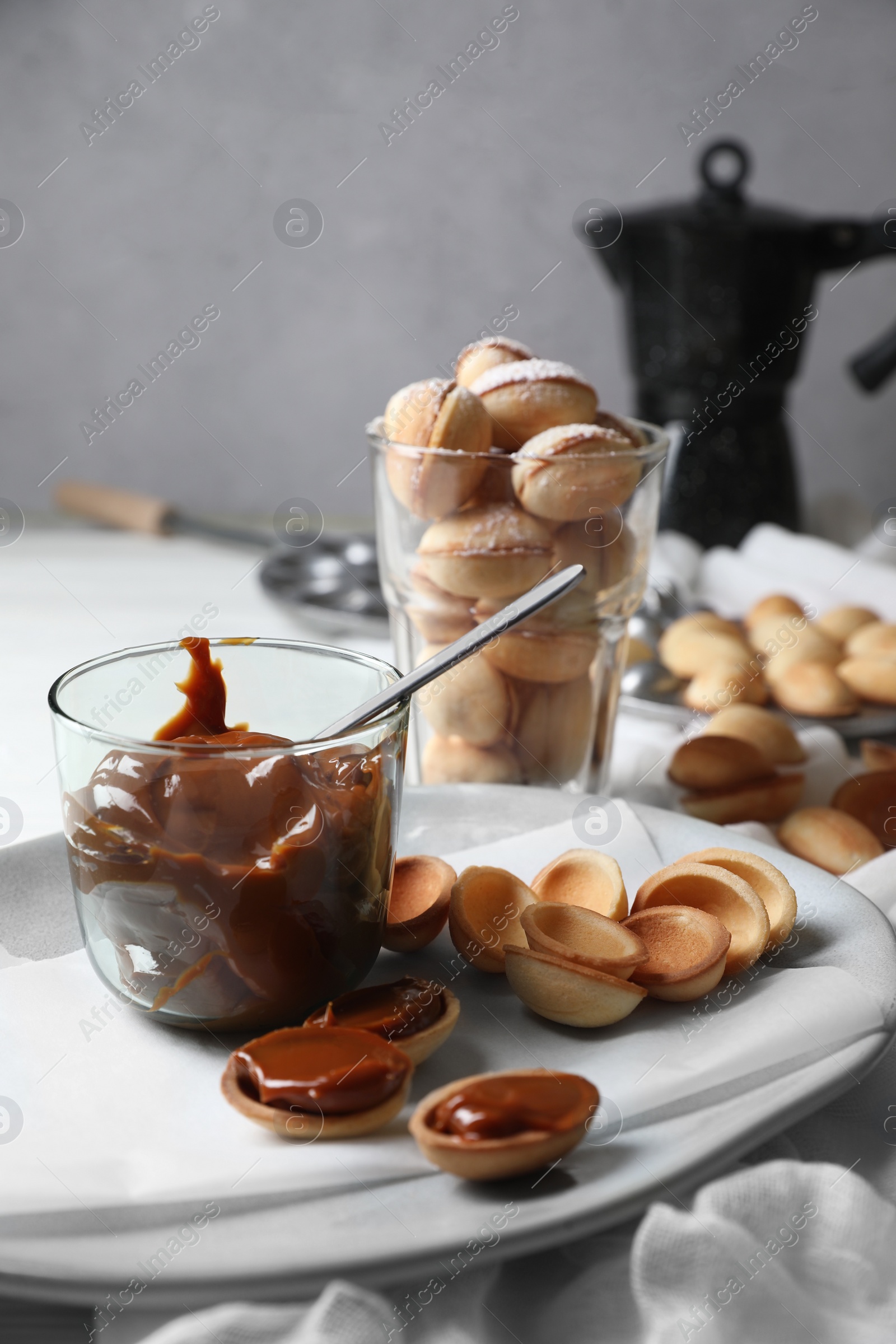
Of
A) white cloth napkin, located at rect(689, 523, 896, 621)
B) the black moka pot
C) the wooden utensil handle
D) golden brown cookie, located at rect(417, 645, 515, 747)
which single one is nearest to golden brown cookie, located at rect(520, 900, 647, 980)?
golden brown cookie, located at rect(417, 645, 515, 747)

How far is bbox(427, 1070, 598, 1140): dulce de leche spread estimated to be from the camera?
0.33 meters

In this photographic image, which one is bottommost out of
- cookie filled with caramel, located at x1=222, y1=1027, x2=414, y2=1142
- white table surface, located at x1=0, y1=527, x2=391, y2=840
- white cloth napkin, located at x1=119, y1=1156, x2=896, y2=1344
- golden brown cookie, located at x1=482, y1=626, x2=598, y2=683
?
white table surface, located at x1=0, y1=527, x2=391, y2=840

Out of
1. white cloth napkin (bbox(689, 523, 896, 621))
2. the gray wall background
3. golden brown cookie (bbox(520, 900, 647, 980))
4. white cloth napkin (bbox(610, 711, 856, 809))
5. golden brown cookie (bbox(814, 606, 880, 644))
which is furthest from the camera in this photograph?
the gray wall background

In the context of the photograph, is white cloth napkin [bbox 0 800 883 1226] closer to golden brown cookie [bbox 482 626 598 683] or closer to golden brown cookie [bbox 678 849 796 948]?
golden brown cookie [bbox 678 849 796 948]

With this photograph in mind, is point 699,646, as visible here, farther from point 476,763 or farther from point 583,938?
point 583,938

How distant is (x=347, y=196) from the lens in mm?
1504

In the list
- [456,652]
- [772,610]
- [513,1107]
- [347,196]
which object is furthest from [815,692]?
[347,196]

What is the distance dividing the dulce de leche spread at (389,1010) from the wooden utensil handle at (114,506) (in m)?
0.99

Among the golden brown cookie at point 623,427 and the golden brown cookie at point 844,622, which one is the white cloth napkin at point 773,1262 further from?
the golden brown cookie at point 844,622

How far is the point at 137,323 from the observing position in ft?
5.07

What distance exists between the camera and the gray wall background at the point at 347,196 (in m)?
1.43

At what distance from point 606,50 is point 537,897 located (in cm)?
128

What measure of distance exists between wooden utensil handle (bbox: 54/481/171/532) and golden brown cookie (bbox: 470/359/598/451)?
0.80 meters

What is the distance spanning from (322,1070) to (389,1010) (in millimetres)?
50
